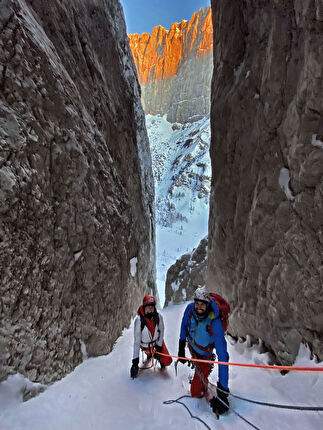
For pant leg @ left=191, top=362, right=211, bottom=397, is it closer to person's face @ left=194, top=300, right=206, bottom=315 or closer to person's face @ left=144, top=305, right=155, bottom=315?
person's face @ left=194, top=300, right=206, bottom=315

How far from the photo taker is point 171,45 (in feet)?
372

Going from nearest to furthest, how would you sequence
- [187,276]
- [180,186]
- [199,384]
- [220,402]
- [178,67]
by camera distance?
1. [220,402]
2. [199,384]
3. [187,276]
4. [180,186]
5. [178,67]

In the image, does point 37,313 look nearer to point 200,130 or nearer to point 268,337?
point 268,337

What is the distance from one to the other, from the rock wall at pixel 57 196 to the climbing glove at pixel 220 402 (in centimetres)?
239

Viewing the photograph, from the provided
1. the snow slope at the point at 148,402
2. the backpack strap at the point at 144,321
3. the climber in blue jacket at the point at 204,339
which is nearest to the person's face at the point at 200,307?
the climber in blue jacket at the point at 204,339

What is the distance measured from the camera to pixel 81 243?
17.8 feet

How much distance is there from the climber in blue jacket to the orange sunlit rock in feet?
384

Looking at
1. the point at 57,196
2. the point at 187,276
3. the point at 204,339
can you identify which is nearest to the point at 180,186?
the point at 187,276

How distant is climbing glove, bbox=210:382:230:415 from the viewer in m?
2.96

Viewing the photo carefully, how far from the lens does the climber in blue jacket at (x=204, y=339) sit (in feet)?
9.95

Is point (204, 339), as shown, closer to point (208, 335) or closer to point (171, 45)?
point (208, 335)

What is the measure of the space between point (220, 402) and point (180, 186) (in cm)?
8130

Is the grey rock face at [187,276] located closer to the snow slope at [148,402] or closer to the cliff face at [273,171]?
the cliff face at [273,171]

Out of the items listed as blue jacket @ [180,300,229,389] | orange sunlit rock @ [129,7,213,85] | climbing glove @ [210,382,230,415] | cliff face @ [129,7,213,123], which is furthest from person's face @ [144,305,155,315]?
orange sunlit rock @ [129,7,213,85]
